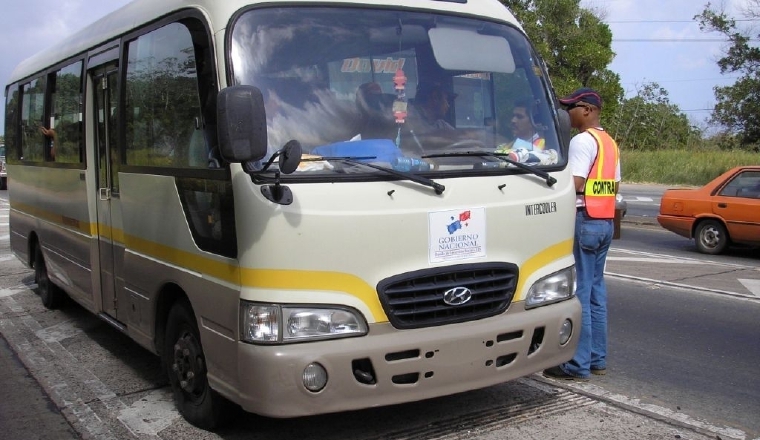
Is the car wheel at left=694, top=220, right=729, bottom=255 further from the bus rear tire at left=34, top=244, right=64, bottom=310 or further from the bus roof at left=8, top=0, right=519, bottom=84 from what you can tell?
the bus rear tire at left=34, top=244, right=64, bottom=310

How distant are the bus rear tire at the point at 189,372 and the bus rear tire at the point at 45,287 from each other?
4.07 meters

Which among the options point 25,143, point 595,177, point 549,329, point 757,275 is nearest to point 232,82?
point 549,329

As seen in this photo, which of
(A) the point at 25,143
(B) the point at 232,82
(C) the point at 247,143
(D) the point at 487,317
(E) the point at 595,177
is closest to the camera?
(C) the point at 247,143

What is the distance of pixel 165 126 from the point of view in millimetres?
5211

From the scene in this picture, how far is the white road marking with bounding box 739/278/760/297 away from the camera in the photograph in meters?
9.64

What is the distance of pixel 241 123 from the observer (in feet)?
13.1

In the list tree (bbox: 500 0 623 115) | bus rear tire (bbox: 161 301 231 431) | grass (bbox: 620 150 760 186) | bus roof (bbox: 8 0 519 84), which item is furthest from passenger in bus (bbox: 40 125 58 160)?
tree (bbox: 500 0 623 115)

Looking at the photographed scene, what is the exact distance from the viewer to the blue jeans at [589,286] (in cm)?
580

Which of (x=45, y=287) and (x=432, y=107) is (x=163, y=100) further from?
(x=45, y=287)

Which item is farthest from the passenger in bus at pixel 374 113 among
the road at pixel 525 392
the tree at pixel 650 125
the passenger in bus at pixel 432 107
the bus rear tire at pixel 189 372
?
the tree at pixel 650 125

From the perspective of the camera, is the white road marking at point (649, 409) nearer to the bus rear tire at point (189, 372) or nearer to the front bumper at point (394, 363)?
the front bumper at point (394, 363)

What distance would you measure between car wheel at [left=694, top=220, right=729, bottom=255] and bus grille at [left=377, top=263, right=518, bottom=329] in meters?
9.69

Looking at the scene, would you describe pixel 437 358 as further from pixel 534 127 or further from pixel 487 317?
pixel 534 127

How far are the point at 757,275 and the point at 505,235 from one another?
7660mm
